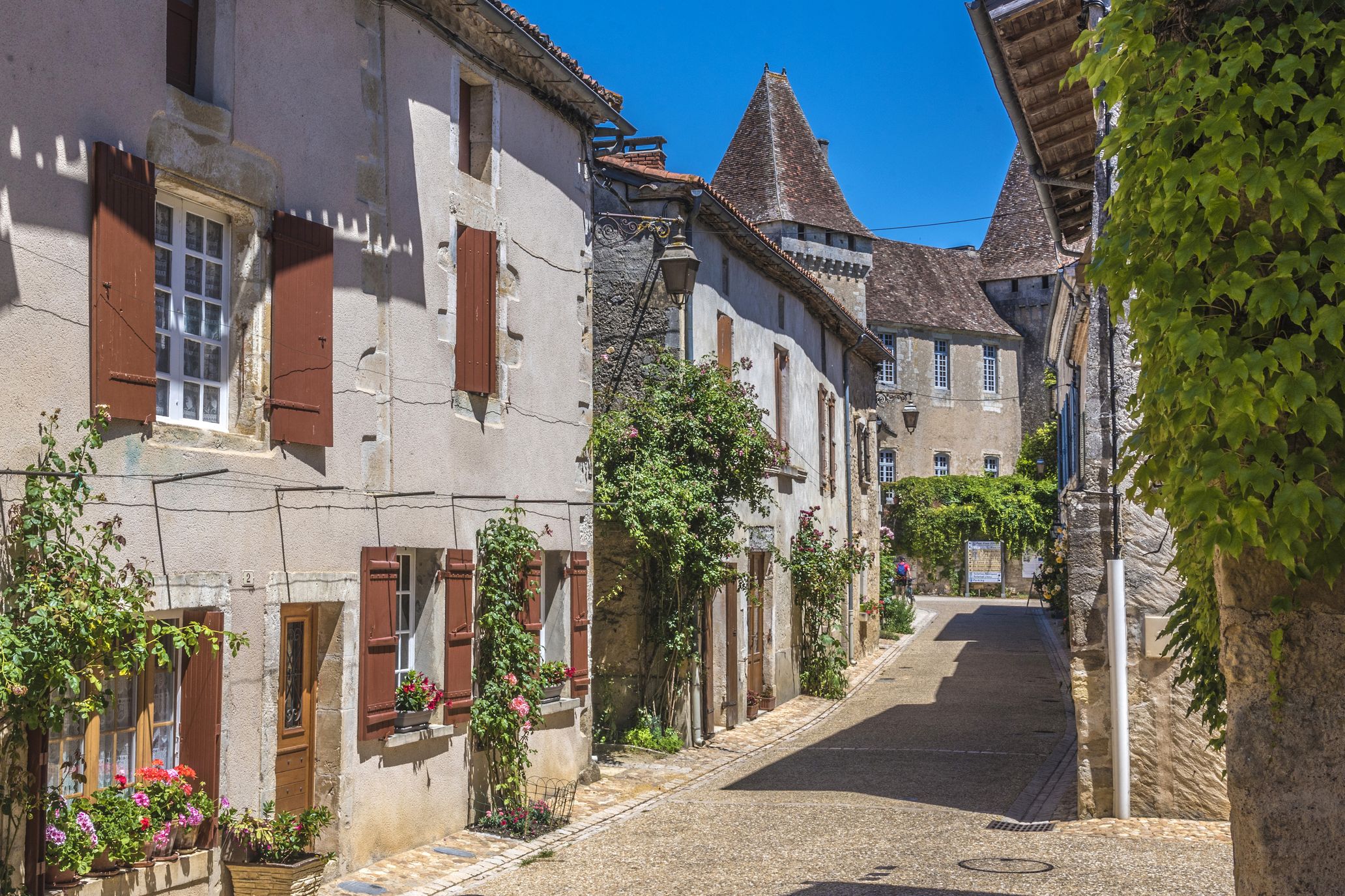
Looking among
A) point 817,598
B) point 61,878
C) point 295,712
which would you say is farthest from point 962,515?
point 61,878

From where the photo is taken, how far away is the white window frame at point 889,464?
143 ft

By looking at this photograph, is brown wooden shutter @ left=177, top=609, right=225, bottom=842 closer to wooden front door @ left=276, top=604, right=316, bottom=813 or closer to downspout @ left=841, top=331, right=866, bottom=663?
wooden front door @ left=276, top=604, right=316, bottom=813

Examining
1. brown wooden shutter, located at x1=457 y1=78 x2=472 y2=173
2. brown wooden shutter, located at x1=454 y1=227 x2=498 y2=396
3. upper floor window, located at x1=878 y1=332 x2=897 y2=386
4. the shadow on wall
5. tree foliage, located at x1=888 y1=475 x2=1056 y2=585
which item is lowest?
the shadow on wall

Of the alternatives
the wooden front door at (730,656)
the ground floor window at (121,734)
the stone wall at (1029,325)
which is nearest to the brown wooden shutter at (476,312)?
the ground floor window at (121,734)

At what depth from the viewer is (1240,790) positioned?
3.37 metres

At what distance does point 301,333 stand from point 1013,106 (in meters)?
5.60

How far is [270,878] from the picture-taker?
660 centimetres

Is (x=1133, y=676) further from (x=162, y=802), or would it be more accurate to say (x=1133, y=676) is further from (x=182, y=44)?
(x=182, y=44)

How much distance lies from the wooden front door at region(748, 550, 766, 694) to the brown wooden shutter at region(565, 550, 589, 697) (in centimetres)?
469

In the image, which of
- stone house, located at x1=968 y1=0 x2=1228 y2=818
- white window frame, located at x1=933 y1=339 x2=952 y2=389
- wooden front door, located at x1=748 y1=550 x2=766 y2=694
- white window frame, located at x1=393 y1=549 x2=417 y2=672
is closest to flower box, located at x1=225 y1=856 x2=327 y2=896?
white window frame, located at x1=393 y1=549 x2=417 y2=672

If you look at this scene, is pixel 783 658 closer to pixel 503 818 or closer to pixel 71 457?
pixel 503 818

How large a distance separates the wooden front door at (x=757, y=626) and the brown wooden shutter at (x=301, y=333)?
8.64m

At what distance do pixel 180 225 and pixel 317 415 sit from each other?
1.31 metres

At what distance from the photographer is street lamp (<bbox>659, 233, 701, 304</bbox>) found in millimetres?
12688
